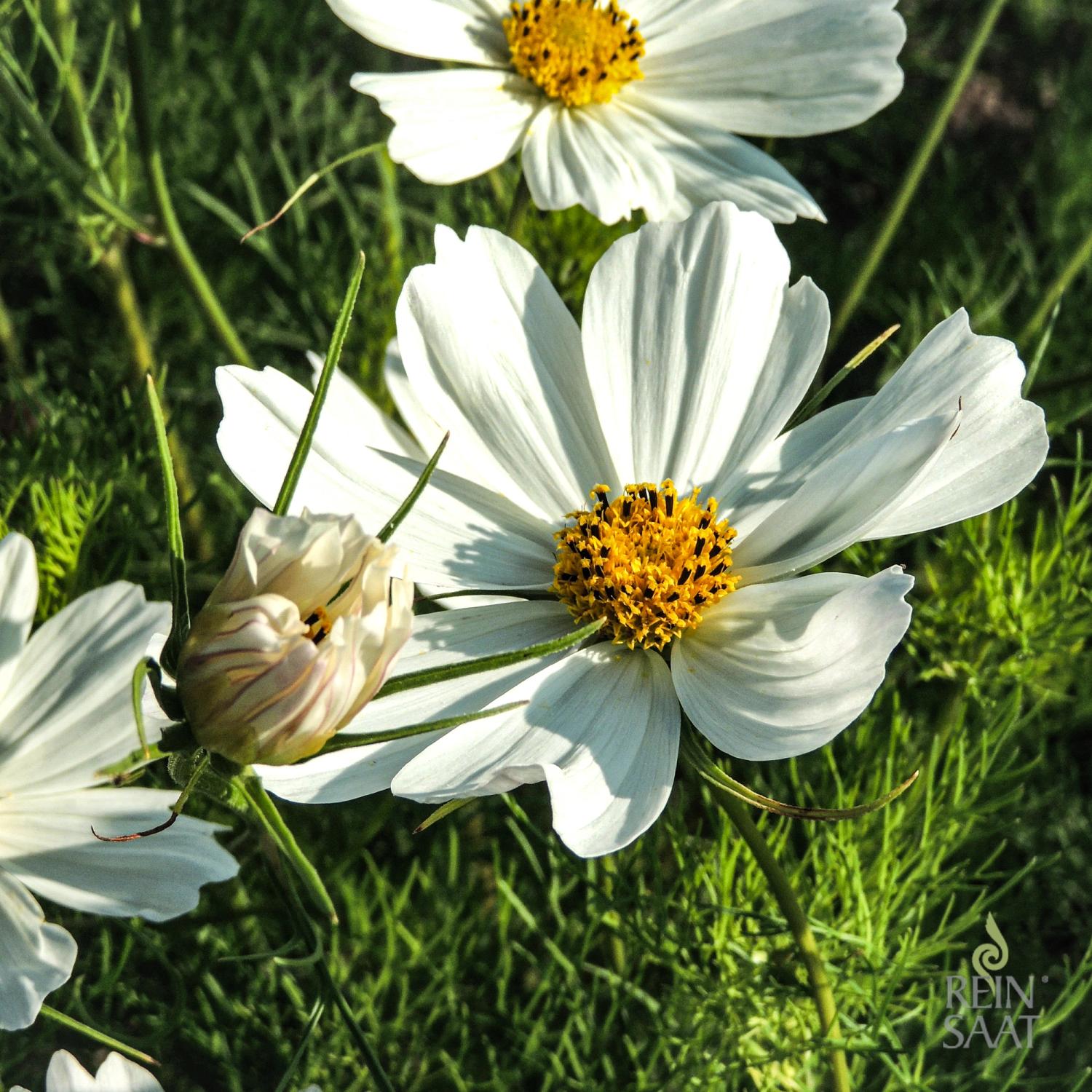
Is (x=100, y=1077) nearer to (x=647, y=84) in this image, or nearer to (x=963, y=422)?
(x=963, y=422)

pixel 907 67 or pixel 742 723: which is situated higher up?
pixel 907 67

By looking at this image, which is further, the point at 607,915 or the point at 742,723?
the point at 607,915

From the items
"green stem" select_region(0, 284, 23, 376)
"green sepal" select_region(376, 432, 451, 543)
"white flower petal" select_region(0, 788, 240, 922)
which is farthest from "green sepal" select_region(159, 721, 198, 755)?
"green stem" select_region(0, 284, 23, 376)

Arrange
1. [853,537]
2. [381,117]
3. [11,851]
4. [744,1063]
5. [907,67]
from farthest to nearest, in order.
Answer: [907,67] < [381,117] < [744,1063] < [11,851] < [853,537]

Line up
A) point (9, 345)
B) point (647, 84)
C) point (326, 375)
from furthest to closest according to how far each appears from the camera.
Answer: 1. point (9, 345)
2. point (647, 84)
3. point (326, 375)

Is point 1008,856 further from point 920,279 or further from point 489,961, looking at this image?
point 920,279

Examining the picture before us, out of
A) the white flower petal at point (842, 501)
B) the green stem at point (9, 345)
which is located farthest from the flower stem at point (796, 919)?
the green stem at point (9, 345)

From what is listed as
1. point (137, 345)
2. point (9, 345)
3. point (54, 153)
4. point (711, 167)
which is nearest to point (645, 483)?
point (711, 167)

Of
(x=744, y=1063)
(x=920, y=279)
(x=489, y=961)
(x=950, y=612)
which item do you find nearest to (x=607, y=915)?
(x=744, y=1063)

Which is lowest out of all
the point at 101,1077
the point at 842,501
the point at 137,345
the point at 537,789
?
the point at 537,789
